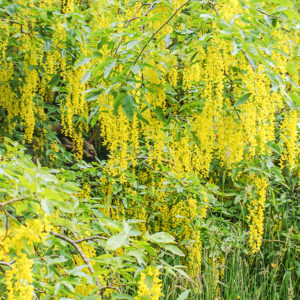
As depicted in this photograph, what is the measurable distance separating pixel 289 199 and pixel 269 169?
6.34 feet

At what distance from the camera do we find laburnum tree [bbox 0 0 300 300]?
1866mm

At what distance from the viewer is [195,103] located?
3.00 meters

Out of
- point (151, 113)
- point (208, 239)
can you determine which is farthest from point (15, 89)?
point (208, 239)

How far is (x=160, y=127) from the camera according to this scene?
9.82 ft

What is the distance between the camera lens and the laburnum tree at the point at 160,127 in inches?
73.5

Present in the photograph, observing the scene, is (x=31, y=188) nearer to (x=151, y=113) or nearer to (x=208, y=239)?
(x=151, y=113)

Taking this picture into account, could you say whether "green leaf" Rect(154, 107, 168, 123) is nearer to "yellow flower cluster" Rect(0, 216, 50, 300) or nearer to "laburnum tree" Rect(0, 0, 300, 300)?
"laburnum tree" Rect(0, 0, 300, 300)

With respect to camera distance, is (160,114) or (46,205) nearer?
(46,205)

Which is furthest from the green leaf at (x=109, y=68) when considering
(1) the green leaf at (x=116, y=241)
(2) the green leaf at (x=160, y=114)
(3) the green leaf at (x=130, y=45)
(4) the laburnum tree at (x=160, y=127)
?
(1) the green leaf at (x=116, y=241)

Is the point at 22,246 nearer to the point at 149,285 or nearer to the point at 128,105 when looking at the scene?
the point at 149,285

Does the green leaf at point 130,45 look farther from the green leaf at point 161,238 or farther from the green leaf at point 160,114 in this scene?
the green leaf at point 161,238

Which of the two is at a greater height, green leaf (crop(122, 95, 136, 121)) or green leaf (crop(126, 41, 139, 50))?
green leaf (crop(126, 41, 139, 50))

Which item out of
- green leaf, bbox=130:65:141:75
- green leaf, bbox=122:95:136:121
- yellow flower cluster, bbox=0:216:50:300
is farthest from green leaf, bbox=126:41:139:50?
yellow flower cluster, bbox=0:216:50:300

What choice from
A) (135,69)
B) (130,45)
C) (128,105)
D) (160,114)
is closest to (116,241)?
(128,105)
